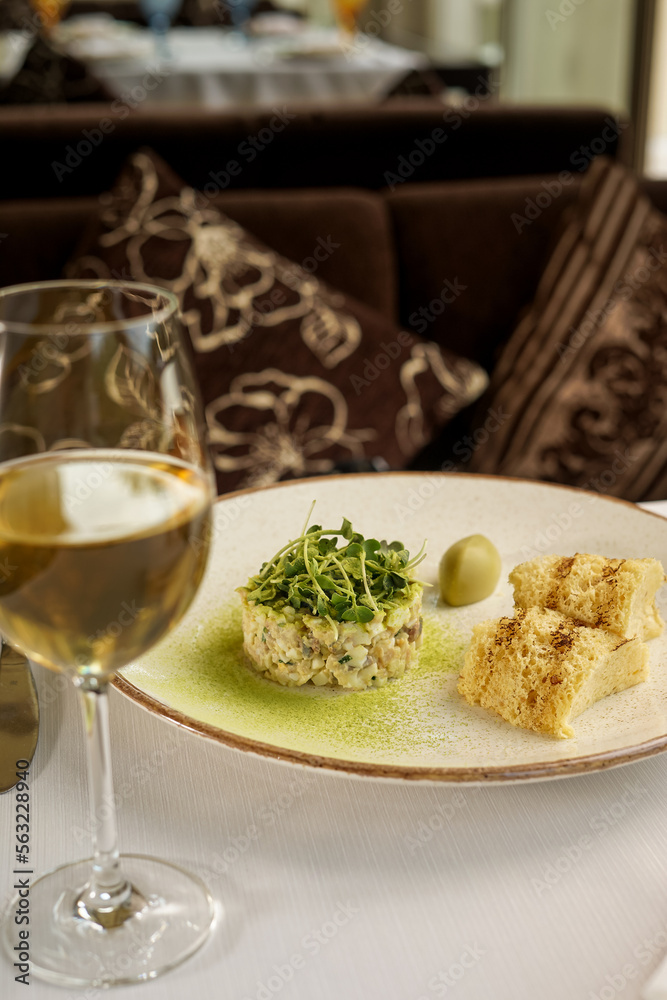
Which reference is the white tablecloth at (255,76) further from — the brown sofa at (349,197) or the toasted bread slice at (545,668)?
the toasted bread slice at (545,668)

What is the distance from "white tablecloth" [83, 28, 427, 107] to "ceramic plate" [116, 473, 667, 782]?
5.29 metres

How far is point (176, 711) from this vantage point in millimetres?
670

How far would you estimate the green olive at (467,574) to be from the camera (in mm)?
911

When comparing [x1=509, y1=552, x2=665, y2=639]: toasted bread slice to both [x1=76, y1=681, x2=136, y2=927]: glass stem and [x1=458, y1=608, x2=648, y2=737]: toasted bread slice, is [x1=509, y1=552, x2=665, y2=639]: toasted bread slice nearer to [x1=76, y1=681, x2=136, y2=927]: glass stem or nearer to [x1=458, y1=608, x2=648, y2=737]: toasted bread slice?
[x1=458, y1=608, x2=648, y2=737]: toasted bread slice

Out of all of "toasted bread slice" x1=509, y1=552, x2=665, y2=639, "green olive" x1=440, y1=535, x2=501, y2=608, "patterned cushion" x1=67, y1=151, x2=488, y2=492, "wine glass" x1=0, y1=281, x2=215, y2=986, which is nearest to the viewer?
"wine glass" x1=0, y1=281, x2=215, y2=986

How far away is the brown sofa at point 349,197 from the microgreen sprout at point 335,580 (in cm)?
134

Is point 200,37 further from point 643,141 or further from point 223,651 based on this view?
point 223,651

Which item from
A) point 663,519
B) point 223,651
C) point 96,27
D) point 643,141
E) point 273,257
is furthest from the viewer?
point 96,27

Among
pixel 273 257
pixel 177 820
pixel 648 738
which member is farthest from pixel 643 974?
pixel 273 257

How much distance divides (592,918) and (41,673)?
1.55 ft

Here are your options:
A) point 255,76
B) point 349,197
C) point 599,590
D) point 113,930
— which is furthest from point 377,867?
point 255,76

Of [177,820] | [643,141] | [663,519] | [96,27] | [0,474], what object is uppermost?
[96,27]

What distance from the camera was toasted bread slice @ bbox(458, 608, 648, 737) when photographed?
0.70m

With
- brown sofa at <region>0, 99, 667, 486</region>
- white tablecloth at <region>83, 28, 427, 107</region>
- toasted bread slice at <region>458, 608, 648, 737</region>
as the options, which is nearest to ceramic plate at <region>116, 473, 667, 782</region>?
toasted bread slice at <region>458, 608, 648, 737</region>
